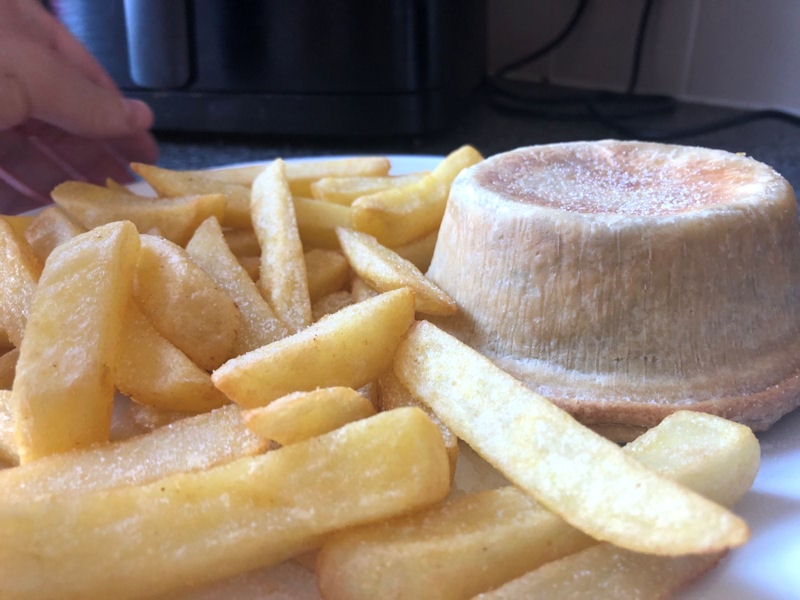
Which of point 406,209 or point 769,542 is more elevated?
point 406,209

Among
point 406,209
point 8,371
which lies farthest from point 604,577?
point 8,371

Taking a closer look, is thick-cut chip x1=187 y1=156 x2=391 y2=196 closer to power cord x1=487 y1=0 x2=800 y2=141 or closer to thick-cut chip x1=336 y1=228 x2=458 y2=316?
thick-cut chip x1=336 y1=228 x2=458 y2=316

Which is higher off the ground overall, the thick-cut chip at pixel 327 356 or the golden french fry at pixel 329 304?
the thick-cut chip at pixel 327 356

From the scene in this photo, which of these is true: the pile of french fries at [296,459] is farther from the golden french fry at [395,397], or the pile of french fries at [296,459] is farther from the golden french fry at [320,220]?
the golden french fry at [320,220]

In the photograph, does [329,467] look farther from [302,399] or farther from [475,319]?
[475,319]

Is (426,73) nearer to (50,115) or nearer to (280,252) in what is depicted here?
(50,115)

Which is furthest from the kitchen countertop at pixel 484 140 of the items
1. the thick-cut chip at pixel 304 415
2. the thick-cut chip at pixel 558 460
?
the thick-cut chip at pixel 304 415
